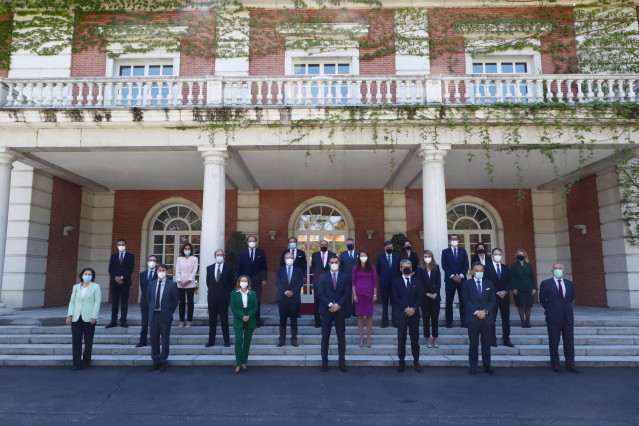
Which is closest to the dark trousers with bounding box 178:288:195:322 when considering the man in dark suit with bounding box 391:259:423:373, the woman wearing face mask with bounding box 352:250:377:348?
the woman wearing face mask with bounding box 352:250:377:348

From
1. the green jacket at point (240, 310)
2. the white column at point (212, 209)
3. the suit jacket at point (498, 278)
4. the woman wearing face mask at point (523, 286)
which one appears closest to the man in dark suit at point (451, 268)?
the suit jacket at point (498, 278)

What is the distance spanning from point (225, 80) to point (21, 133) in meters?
4.76

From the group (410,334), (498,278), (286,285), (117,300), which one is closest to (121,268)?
(117,300)

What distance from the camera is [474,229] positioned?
13.9 metres

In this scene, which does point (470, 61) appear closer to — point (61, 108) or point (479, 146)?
point (479, 146)

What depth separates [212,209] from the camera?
8977mm

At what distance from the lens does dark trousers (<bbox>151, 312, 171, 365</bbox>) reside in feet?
21.1

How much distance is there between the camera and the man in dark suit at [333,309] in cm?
635

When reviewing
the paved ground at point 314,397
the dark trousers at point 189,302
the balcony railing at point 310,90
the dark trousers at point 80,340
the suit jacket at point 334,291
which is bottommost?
the paved ground at point 314,397

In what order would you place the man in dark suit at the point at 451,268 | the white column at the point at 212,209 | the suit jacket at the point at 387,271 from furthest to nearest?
the white column at the point at 212,209, the suit jacket at the point at 387,271, the man in dark suit at the point at 451,268

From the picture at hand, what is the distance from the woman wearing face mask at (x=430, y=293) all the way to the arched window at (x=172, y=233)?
→ 905cm

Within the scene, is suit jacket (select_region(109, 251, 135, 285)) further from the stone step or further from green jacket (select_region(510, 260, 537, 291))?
green jacket (select_region(510, 260, 537, 291))

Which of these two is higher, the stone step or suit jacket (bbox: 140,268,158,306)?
suit jacket (bbox: 140,268,158,306)

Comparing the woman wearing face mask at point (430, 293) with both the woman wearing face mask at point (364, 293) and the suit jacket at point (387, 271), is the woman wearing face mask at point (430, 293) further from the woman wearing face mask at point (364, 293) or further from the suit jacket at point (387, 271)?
the suit jacket at point (387, 271)
